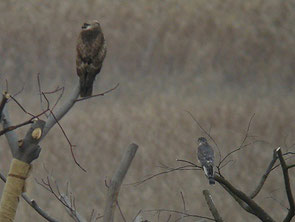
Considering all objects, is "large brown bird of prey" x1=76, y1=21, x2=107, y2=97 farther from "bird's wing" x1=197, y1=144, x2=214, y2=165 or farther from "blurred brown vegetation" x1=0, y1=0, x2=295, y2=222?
"blurred brown vegetation" x1=0, y1=0, x2=295, y2=222

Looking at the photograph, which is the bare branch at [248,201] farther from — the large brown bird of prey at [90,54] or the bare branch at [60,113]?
the large brown bird of prey at [90,54]

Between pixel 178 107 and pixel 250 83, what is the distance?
1536 millimetres

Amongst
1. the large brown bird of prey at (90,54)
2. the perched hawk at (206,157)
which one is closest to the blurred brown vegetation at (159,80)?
the perched hawk at (206,157)

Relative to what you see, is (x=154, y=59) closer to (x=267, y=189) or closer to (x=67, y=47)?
(x=67, y=47)

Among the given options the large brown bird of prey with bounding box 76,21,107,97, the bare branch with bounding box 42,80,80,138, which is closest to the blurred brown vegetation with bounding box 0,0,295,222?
the large brown bird of prey with bounding box 76,21,107,97

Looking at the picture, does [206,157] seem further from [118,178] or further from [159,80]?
[159,80]

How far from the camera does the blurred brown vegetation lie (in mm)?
8641

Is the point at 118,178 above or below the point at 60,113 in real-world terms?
below

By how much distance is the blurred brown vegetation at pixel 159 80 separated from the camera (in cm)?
864

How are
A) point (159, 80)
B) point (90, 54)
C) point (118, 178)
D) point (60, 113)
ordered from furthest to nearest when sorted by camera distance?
point (159, 80), point (90, 54), point (60, 113), point (118, 178)

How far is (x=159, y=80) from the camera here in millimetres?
10211

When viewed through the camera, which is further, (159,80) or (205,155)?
(159,80)

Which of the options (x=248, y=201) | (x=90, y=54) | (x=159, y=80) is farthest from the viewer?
(x=159, y=80)

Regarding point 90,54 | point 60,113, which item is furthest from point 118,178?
point 90,54
